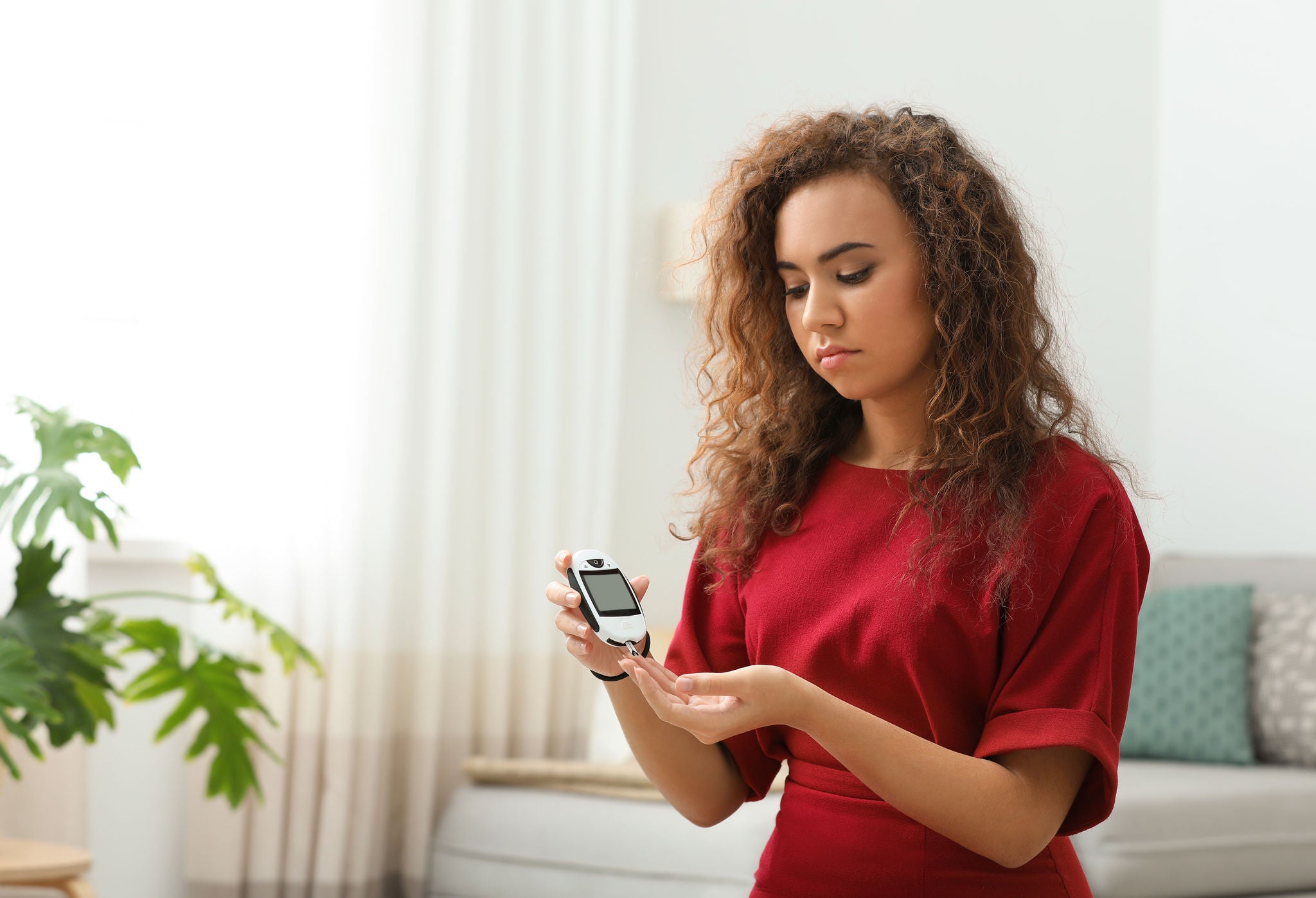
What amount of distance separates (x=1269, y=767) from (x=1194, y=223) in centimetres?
183

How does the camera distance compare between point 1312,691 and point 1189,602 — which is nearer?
point 1312,691

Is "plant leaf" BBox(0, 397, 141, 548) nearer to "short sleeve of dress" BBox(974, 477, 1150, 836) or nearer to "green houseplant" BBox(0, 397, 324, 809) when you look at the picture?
"green houseplant" BBox(0, 397, 324, 809)

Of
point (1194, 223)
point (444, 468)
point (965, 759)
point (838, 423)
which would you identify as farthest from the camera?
point (1194, 223)

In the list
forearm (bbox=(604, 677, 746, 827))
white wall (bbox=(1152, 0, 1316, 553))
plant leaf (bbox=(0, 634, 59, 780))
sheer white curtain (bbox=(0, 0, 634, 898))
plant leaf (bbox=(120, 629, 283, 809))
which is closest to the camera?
forearm (bbox=(604, 677, 746, 827))

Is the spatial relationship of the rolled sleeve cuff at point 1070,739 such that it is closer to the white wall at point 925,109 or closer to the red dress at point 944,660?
the red dress at point 944,660

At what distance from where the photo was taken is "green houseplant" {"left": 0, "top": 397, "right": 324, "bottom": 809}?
2137mm

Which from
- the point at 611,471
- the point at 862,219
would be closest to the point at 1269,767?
the point at 611,471

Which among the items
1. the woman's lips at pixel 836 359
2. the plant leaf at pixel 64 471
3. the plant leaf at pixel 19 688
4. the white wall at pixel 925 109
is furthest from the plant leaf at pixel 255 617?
the woman's lips at pixel 836 359

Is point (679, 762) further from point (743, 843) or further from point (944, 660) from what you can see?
point (743, 843)

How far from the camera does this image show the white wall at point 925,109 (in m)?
3.53

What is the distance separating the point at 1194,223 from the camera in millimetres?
4258

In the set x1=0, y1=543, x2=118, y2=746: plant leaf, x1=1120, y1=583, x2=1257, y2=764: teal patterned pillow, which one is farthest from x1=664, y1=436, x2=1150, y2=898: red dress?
x1=1120, y1=583, x2=1257, y2=764: teal patterned pillow

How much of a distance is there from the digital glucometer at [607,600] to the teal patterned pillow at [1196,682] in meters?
2.34

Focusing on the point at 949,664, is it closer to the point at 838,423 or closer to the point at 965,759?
the point at 965,759
